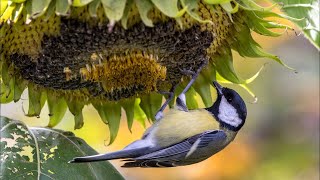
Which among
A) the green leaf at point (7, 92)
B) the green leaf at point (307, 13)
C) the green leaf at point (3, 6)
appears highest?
the green leaf at point (3, 6)

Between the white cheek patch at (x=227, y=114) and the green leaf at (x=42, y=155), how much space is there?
24.8 inches

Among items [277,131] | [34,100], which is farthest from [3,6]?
[277,131]

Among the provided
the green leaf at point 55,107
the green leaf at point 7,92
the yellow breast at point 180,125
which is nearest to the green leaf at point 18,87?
the green leaf at point 7,92

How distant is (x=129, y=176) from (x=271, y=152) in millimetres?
946

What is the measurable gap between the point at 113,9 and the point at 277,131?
342 centimetres

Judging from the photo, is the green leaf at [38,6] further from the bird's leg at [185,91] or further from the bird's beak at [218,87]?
the bird's beak at [218,87]

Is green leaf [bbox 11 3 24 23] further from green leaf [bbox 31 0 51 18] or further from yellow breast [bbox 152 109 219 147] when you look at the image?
yellow breast [bbox 152 109 219 147]

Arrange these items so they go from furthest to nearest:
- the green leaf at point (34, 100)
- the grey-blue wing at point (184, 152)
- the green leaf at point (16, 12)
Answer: the grey-blue wing at point (184, 152), the green leaf at point (34, 100), the green leaf at point (16, 12)

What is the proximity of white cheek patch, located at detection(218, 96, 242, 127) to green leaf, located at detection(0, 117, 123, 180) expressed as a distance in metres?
0.63

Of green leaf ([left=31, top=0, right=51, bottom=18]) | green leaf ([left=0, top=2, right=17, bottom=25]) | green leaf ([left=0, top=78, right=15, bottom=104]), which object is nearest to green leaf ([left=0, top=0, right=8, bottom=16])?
green leaf ([left=0, top=2, right=17, bottom=25])

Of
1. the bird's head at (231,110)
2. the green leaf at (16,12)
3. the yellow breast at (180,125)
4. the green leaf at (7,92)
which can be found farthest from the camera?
the bird's head at (231,110)

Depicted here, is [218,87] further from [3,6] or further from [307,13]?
[3,6]

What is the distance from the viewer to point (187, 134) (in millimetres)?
3895

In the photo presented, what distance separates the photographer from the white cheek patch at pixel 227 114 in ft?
13.1
